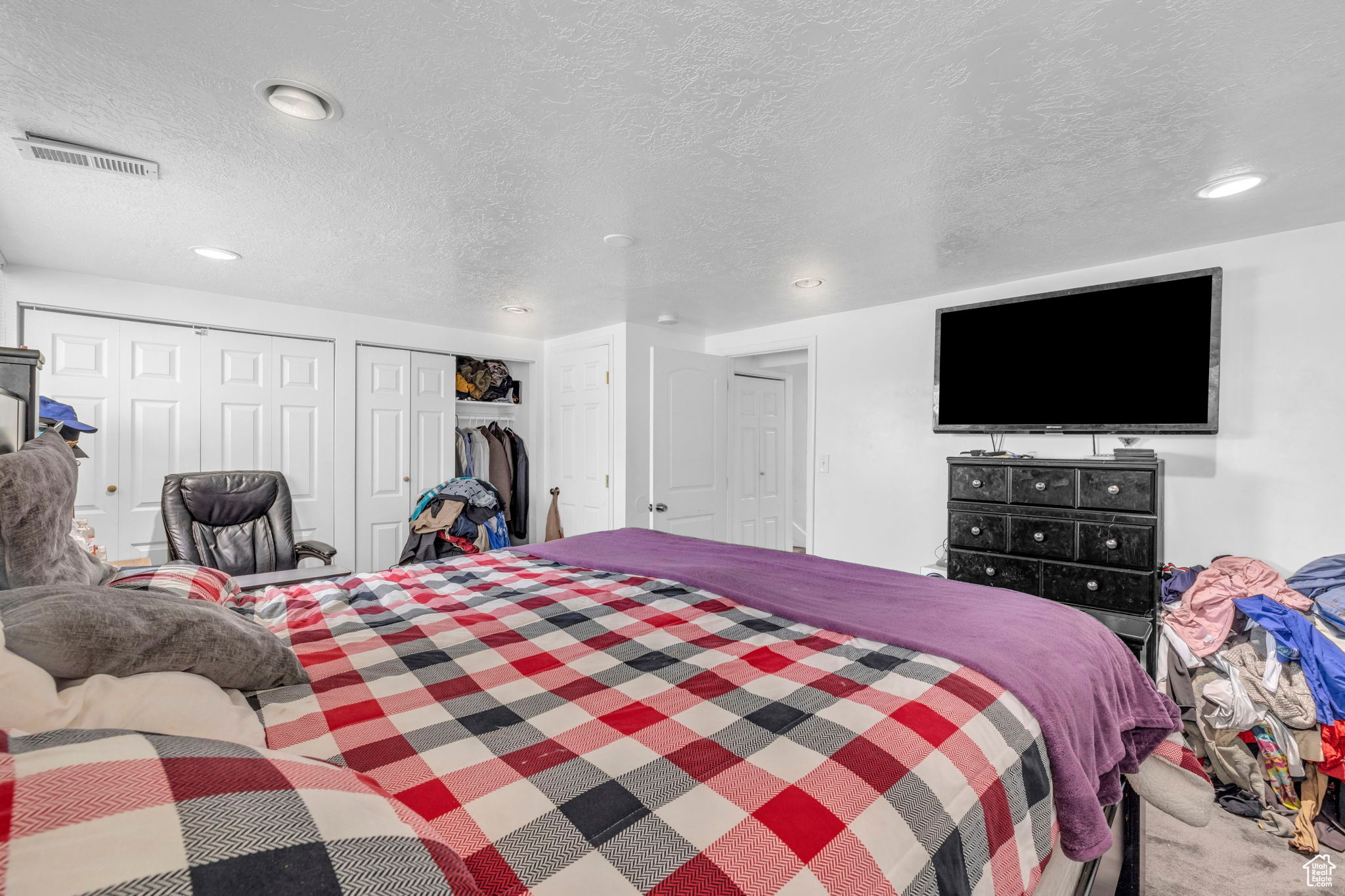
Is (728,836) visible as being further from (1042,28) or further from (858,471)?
(858,471)

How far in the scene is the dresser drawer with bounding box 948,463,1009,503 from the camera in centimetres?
283

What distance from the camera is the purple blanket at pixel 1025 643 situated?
3.76 feet

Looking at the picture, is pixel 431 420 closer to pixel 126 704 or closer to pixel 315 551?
pixel 315 551

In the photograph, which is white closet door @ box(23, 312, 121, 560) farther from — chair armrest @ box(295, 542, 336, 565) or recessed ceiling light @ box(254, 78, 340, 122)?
recessed ceiling light @ box(254, 78, 340, 122)

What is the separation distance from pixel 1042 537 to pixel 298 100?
3283 mm

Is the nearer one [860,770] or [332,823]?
[332,823]

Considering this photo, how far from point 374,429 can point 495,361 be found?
1174 mm

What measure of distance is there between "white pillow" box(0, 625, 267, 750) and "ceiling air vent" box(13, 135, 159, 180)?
191 cm

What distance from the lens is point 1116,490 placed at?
2502mm

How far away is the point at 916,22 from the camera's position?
127 cm

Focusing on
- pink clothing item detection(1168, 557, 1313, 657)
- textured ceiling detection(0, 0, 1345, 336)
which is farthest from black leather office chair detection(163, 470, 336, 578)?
pink clothing item detection(1168, 557, 1313, 657)

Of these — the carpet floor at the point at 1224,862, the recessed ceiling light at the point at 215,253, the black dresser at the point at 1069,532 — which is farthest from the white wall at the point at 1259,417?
the recessed ceiling light at the point at 215,253

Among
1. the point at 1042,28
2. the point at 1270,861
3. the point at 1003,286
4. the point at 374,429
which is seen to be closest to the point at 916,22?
the point at 1042,28

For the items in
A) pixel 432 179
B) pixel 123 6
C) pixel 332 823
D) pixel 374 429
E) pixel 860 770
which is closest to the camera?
pixel 332 823
